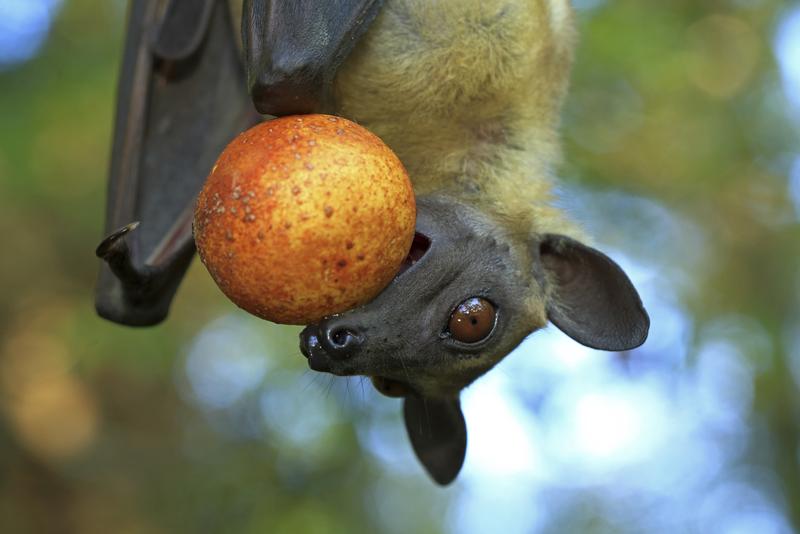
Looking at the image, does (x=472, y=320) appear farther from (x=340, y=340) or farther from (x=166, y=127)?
(x=166, y=127)

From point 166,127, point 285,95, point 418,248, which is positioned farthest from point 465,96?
point 166,127

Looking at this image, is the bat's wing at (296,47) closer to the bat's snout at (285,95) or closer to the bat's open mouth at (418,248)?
the bat's snout at (285,95)

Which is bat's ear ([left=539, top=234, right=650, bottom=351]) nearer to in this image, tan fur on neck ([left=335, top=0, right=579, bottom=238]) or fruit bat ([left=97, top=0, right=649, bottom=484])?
fruit bat ([left=97, top=0, right=649, bottom=484])

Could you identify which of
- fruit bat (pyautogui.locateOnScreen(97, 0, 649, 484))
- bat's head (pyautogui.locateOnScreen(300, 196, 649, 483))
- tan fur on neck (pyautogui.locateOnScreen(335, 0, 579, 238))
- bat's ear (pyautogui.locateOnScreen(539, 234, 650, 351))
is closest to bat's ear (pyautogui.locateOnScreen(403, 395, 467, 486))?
fruit bat (pyautogui.locateOnScreen(97, 0, 649, 484))

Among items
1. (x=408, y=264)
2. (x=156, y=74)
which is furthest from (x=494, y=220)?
(x=156, y=74)

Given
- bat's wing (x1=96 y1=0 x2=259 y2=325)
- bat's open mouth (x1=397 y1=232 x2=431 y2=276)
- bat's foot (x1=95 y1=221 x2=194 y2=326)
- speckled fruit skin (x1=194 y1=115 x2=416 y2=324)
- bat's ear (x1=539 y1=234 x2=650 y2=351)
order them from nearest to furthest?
speckled fruit skin (x1=194 y1=115 x2=416 y2=324), bat's open mouth (x1=397 y1=232 x2=431 y2=276), bat's ear (x1=539 y1=234 x2=650 y2=351), bat's foot (x1=95 y1=221 x2=194 y2=326), bat's wing (x1=96 y1=0 x2=259 y2=325)

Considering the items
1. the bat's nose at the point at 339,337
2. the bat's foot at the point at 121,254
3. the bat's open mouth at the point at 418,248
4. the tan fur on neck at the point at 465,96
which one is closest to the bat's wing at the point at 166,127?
the bat's foot at the point at 121,254

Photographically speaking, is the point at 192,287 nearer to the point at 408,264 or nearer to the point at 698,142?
the point at 698,142
